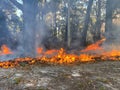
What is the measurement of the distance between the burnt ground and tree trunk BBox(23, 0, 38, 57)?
569 cm

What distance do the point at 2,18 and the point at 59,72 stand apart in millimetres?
15430

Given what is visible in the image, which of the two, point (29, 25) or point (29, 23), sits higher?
point (29, 23)

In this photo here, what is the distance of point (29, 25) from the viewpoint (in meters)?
14.5

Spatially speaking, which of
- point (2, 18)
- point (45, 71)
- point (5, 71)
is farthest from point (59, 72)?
point (2, 18)

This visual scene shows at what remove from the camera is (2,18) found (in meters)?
22.3

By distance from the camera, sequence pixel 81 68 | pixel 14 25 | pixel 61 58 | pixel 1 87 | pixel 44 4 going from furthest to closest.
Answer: pixel 14 25
pixel 44 4
pixel 61 58
pixel 81 68
pixel 1 87

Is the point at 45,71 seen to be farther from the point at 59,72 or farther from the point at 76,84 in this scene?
the point at 76,84

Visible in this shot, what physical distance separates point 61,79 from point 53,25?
24.8 m

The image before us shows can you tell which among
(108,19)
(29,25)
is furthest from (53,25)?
(29,25)

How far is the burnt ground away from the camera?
6.90 metres

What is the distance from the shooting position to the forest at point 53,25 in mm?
14695

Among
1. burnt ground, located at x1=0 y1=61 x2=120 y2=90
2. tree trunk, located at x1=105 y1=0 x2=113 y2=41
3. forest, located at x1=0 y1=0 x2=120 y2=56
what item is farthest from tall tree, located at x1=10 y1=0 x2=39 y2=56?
tree trunk, located at x1=105 y1=0 x2=113 y2=41

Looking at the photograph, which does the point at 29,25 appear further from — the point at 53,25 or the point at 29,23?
the point at 53,25

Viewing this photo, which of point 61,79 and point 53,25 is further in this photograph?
point 53,25
